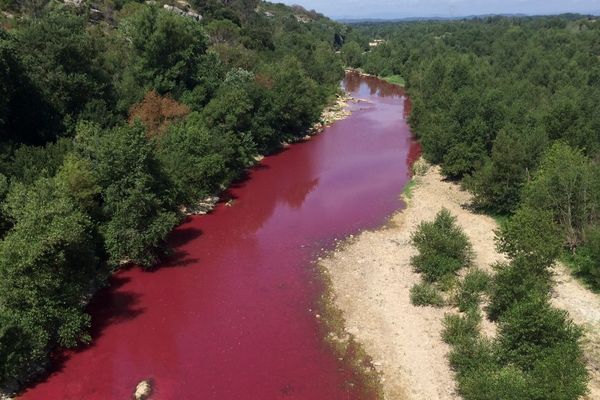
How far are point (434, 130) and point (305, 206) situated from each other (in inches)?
765

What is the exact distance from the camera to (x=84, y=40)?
45.4 meters

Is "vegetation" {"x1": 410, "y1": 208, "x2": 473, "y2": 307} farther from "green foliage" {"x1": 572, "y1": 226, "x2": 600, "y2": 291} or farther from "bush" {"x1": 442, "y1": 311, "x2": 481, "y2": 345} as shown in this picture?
"green foliage" {"x1": 572, "y1": 226, "x2": 600, "y2": 291}

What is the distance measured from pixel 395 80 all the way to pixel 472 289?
10852 centimetres

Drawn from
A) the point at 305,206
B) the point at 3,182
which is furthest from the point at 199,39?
the point at 3,182

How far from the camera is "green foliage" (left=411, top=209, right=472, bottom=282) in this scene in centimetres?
3247

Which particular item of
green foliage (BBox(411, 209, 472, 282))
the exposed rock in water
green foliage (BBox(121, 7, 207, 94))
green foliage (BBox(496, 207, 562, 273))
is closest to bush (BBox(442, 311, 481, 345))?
green foliage (BBox(496, 207, 562, 273))

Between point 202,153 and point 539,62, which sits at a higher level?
point 539,62

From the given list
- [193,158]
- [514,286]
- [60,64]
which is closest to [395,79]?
[193,158]

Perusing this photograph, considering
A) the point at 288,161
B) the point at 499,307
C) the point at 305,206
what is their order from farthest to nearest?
1. the point at 288,161
2. the point at 305,206
3. the point at 499,307

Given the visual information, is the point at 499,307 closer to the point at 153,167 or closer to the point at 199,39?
the point at 153,167

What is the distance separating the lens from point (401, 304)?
1192 inches

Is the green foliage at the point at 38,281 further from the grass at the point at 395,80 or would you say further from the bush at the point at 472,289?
the grass at the point at 395,80

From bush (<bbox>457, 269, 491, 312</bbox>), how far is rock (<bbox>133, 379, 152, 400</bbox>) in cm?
1821

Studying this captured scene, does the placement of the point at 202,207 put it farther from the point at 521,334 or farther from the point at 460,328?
the point at 521,334
